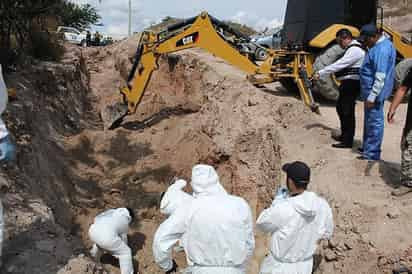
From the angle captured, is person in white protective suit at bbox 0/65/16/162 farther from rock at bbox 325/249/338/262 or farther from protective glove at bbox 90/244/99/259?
rock at bbox 325/249/338/262

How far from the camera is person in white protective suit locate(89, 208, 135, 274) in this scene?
536cm

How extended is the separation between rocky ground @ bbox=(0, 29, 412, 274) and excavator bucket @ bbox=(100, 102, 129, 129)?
27 cm

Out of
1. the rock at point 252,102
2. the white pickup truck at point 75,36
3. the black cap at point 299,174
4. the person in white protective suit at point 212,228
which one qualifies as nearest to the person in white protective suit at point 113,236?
the person in white protective suit at point 212,228

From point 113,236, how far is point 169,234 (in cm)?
196

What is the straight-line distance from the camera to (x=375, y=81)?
555 centimetres

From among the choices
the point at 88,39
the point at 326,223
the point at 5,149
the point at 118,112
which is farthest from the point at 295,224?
the point at 88,39

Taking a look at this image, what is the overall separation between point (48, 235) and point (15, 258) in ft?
1.99

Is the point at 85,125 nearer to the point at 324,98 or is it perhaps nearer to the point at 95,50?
the point at 324,98

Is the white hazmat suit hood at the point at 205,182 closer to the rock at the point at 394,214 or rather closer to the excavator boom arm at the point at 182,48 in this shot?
the rock at the point at 394,214

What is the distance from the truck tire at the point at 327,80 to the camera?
27.3 feet

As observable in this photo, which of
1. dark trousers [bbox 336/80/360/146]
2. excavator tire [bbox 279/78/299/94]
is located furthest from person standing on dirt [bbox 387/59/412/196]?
excavator tire [bbox 279/78/299/94]

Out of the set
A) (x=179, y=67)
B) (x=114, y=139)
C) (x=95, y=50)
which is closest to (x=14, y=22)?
(x=114, y=139)

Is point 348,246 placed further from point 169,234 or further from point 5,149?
point 5,149

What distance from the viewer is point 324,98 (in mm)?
10164
